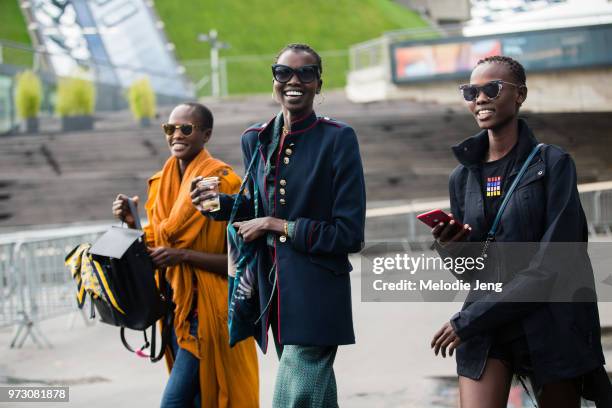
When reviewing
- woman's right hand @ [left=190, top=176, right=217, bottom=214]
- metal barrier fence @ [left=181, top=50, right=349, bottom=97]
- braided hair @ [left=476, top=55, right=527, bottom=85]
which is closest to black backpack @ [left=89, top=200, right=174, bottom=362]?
woman's right hand @ [left=190, top=176, right=217, bottom=214]

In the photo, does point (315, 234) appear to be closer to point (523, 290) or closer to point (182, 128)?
point (523, 290)

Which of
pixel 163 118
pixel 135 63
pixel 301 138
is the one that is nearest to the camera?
pixel 301 138

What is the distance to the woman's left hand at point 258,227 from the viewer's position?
3.81m

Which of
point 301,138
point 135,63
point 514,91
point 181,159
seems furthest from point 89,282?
point 135,63

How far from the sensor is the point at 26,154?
23766mm

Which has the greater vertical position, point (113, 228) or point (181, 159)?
point (181, 159)

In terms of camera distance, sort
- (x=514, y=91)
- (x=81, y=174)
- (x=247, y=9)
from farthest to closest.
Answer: (x=247, y=9) < (x=81, y=174) < (x=514, y=91)

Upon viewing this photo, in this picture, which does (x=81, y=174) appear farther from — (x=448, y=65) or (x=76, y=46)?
(x=76, y=46)

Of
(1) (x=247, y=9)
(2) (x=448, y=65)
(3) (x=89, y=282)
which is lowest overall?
(3) (x=89, y=282)

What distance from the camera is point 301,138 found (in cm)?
392

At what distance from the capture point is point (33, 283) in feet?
32.1

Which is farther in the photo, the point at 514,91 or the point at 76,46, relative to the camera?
the point at 76,46

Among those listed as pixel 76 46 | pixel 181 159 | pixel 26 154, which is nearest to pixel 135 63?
pixel 76 46

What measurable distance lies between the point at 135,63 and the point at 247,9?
67.9 ft
